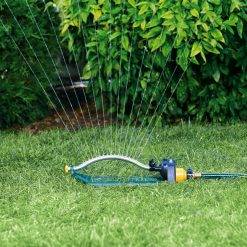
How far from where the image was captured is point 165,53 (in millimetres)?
5312

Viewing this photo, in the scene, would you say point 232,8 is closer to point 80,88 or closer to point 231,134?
point 231,134

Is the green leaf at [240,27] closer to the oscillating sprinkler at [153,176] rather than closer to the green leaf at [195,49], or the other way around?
the green leaf at [195,49]

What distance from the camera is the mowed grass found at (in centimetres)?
298

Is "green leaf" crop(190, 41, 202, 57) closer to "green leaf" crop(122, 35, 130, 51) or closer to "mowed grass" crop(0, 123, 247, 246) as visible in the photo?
"green leaf" crop(122, 35, 130, 51)

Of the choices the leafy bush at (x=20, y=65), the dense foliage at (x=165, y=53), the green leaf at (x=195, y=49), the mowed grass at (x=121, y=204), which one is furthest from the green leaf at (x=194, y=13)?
the leafy bush at (x=20, y=65)

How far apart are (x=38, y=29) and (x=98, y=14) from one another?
758 millimetres

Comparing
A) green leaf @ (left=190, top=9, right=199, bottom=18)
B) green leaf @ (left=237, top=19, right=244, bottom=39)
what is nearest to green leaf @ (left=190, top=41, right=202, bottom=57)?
green leaf @ (left=190, top=9, right=199, bottom=18)

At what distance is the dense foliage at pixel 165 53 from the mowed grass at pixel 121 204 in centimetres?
83

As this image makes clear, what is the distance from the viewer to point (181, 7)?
513 cm

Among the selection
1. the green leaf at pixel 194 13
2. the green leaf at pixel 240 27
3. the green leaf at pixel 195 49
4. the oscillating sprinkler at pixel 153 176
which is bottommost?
the oscillating sprinkler at pixel 153 176

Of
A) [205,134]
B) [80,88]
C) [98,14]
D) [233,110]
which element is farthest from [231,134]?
[80,88]

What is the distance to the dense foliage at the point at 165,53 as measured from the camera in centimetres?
518

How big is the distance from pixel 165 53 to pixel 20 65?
54.6 inches

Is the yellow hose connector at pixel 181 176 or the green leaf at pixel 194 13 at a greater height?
the green leaf at pixel 194 13
